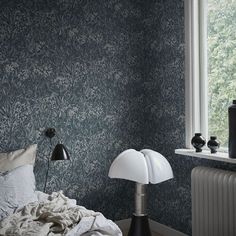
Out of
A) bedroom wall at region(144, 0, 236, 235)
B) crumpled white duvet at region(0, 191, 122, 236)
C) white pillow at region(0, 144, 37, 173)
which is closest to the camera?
crumpled white duvet at region(0, 191, 122, 236)

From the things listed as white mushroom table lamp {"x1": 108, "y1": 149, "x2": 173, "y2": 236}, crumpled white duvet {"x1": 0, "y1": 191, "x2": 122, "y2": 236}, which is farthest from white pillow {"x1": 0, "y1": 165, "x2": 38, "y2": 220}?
white mushroom table lamp {"x1": 108, "y1": 149, "x2": 173, "y2": 236}

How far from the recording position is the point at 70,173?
12.2ft

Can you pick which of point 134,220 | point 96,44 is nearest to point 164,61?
point 96,44

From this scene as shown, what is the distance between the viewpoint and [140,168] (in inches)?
123

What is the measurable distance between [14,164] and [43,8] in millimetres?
1467

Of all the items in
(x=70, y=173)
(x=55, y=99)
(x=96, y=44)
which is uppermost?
(x=96, y=44)

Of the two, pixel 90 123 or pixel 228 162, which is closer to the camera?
pixel 228 162

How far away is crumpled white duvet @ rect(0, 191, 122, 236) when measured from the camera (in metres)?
2.38

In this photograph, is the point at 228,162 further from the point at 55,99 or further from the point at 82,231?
the point at 55,99

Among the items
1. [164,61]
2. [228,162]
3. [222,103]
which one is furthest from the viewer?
[164,61]

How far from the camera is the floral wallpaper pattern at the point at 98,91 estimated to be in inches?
134

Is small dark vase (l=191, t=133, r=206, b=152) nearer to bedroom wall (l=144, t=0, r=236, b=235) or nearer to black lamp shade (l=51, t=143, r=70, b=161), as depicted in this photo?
bedroom wall (l=144, t=0, r=236, b=235)

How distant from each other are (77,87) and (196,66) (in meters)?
1.18

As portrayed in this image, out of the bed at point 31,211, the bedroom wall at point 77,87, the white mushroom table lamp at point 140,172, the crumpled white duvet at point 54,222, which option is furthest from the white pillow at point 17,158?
the white mushroom table lamp at point 140,172
